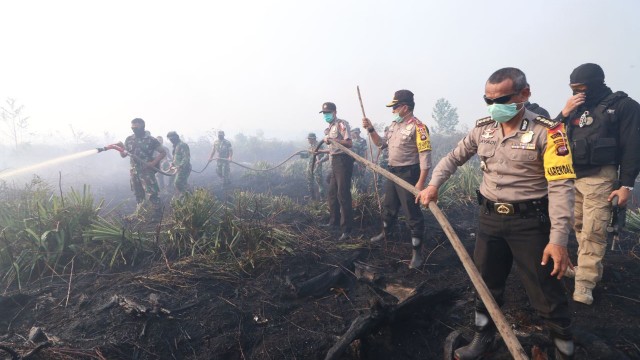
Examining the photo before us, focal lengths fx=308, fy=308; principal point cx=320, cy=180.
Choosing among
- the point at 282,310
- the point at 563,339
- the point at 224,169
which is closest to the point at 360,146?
the point at 224,169

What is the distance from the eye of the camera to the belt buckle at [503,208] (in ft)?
7.50

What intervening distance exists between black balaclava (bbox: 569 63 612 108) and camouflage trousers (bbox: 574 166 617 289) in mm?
762

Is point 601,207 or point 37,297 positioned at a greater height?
point 601,207

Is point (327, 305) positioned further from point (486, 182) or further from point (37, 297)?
point (37, 297)

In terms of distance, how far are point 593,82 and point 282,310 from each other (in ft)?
13.9

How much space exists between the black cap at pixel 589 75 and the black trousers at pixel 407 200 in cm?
205

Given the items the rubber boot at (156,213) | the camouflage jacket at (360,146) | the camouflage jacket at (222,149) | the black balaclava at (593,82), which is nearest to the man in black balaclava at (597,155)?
the black balaclava at (593,82)

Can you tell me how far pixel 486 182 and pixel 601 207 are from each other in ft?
5.97

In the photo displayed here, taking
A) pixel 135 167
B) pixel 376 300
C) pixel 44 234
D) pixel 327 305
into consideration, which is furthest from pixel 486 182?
pixel 135 167

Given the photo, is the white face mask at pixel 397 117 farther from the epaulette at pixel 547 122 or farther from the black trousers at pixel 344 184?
the epaulette at pixel 547 122

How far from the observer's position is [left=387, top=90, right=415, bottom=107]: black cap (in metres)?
4.53

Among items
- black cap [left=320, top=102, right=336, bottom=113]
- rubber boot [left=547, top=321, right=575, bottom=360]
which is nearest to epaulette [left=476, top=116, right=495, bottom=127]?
rubber boot [left=547, top=321, right=575, bottom=360]

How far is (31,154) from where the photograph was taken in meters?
23.4

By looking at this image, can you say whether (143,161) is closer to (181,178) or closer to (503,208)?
(181,178)
